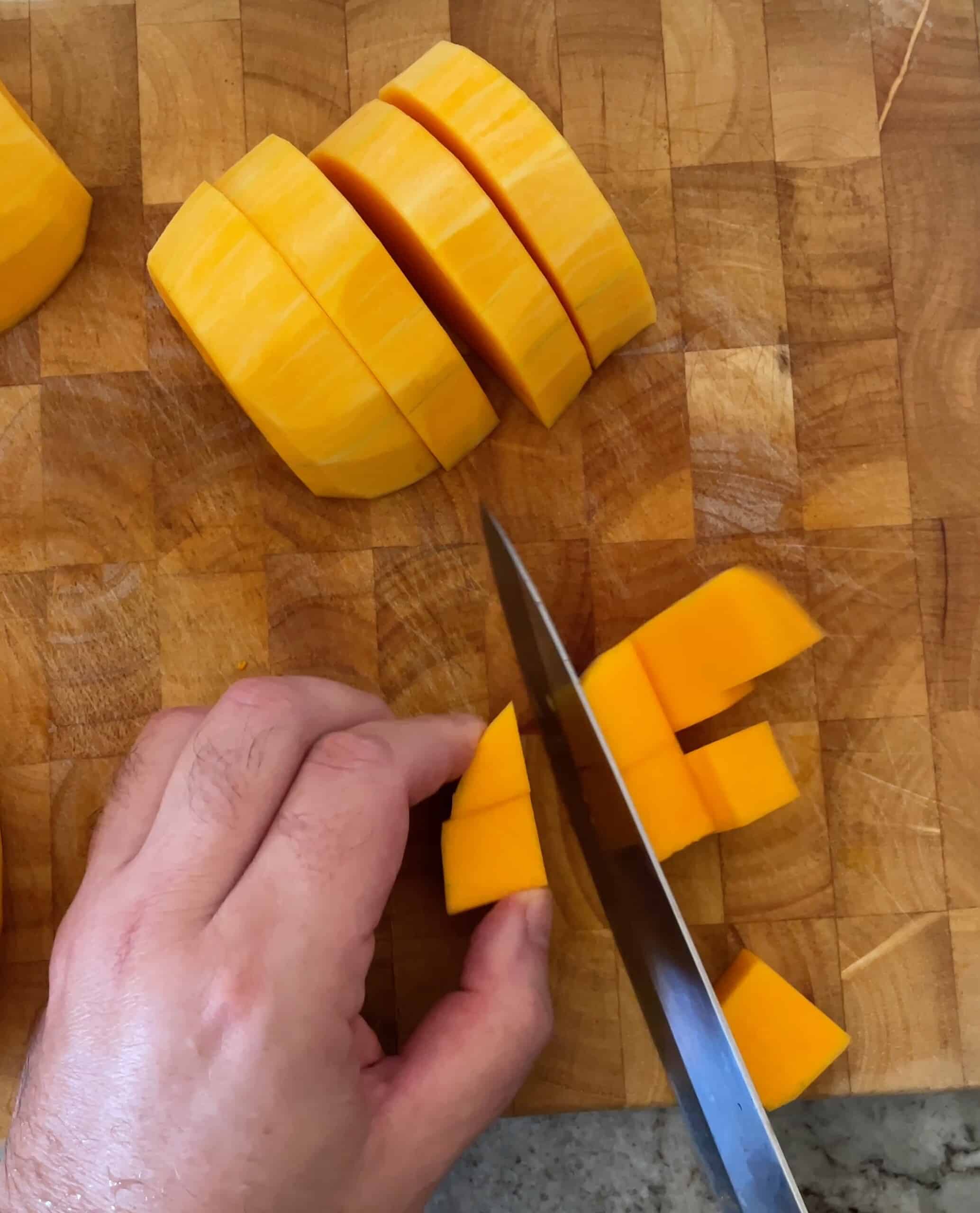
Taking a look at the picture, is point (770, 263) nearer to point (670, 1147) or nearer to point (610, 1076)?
point (610, 1076)

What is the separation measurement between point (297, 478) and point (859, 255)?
98 centimetres

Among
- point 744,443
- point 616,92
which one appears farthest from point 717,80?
point 744,443

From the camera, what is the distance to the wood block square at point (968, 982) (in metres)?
1.55

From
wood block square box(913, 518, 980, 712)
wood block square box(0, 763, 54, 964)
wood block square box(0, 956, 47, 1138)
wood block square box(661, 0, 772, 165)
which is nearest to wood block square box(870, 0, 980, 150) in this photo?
wood block square box(661, 0, 772, 165)

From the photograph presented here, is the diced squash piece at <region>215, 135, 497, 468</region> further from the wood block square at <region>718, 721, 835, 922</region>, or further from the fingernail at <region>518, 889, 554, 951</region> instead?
the wood block square at <region>718, 721, 835, 922</region>

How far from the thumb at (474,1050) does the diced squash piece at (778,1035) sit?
12.6 inches

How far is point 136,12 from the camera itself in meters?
1.61

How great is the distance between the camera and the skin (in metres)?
1.11

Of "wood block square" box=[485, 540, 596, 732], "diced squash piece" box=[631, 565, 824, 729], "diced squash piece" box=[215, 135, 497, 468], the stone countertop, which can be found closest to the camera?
"diced squash piece" box=[215, 135, 497, 468]

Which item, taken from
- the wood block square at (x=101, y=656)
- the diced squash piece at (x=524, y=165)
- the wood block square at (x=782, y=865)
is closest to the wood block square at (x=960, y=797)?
the wood block square at (x=782, y=865)

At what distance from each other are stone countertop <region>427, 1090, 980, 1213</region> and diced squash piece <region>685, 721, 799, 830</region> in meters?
0.59

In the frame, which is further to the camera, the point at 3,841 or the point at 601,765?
the point at 3,841

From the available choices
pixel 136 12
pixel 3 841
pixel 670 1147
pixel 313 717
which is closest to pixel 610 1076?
pixel 670 1147

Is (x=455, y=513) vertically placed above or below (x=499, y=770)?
above
